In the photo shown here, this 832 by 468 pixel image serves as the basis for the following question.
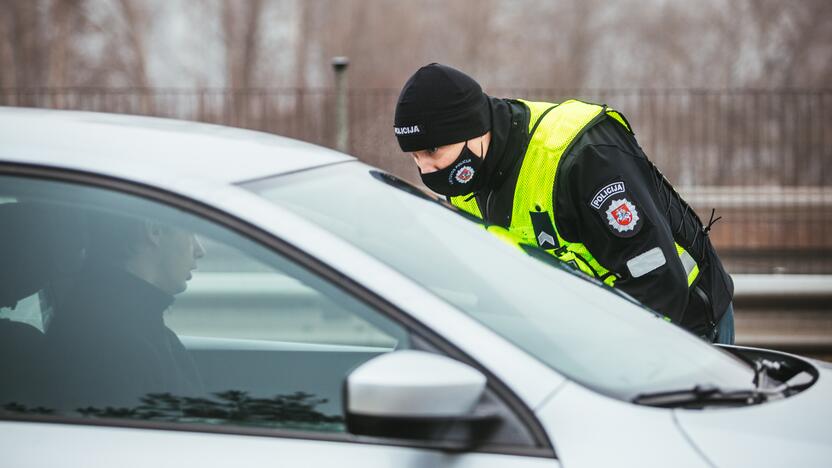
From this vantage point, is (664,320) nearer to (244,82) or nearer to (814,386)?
(814,386)

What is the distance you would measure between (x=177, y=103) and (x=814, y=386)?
6.28m

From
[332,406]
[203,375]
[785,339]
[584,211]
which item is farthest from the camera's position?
[785,339]

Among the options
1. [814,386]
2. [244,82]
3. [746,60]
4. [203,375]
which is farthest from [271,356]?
[746,60]

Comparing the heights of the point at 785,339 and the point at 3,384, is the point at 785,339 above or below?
below

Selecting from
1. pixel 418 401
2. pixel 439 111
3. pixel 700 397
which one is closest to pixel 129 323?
pixel 418 401

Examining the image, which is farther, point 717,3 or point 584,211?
point 717,3

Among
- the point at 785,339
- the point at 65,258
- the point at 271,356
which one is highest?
the point at 65,258

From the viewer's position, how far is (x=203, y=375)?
183 cm

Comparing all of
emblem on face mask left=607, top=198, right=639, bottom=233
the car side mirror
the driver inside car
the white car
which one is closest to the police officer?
emblem on face mask left=607, top=198, right=639, bottom=233

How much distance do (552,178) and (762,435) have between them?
1158 mm

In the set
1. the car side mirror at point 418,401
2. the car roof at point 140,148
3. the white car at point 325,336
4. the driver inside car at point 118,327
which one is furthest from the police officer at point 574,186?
the car side mirror at point 418,401

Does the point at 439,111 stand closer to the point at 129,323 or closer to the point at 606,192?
the point at 606,192

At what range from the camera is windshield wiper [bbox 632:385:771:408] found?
164 cm

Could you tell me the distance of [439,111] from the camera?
8.96 feet
